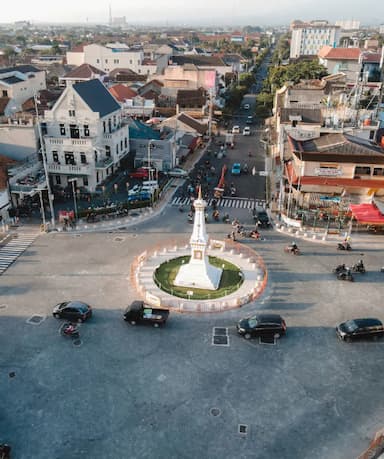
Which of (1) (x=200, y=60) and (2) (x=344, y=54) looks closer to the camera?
(1) (x=200, y=60)

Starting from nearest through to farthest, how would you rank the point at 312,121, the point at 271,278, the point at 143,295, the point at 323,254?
the point at 143,295, the point at 271,278, the point at 323,254, the point at 312,121

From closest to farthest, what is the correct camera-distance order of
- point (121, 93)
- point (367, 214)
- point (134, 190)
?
1. point (367, 214)
2. point (134, 190)
3. point (121, 93)

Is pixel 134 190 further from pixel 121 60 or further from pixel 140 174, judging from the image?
pixel 121 60

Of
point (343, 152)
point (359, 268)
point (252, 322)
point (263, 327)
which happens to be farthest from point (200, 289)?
point (343, 152)

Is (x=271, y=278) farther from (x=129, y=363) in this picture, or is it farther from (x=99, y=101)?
(x=99, y=101)

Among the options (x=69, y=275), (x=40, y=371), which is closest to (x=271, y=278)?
(x=69, y=275)
